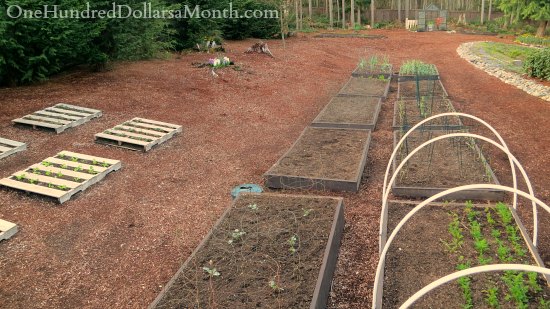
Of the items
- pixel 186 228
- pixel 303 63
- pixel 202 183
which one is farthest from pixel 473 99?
pixel 186 228

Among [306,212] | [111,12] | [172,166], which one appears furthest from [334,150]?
[111,12]

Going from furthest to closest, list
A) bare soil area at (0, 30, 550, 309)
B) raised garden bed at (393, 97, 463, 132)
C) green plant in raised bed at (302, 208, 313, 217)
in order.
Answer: raised garden bed at (393, 97, 463, 132), green plant in raised bed at (302, 208, 313, 217), bare soil area at (0, 30, 550, 309)

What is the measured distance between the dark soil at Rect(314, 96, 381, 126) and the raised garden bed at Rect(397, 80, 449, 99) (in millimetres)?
1235

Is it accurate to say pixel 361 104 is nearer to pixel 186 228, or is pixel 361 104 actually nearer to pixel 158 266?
pixel 186 228

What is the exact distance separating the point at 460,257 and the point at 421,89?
792 cm

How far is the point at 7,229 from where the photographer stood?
4.42 meters

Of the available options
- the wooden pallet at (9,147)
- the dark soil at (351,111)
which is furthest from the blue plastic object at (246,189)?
the wooden pallet at (9,147)

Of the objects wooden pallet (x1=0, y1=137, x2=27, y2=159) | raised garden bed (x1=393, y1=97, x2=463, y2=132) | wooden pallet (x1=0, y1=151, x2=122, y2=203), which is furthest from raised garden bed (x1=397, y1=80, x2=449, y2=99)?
wooden pallet (x1=0, y1=137, x2=27, y2=159)

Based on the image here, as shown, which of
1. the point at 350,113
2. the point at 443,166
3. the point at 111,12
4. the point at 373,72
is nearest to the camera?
the point at 443,166

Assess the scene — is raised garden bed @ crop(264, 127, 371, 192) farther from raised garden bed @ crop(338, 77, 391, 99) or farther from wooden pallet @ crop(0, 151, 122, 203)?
raised garden bed @ crop(338, 77, 391, 99)

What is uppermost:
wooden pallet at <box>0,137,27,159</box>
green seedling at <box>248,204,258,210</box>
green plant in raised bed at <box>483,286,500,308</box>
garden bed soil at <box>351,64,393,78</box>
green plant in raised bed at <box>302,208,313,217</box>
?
garden bed soil at <box>351,64,393,78</box>

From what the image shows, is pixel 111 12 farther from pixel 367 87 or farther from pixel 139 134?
pixel 367 87

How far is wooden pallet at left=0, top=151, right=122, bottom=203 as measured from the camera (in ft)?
17.2

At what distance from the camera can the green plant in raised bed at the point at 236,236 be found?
4137 millimetres
